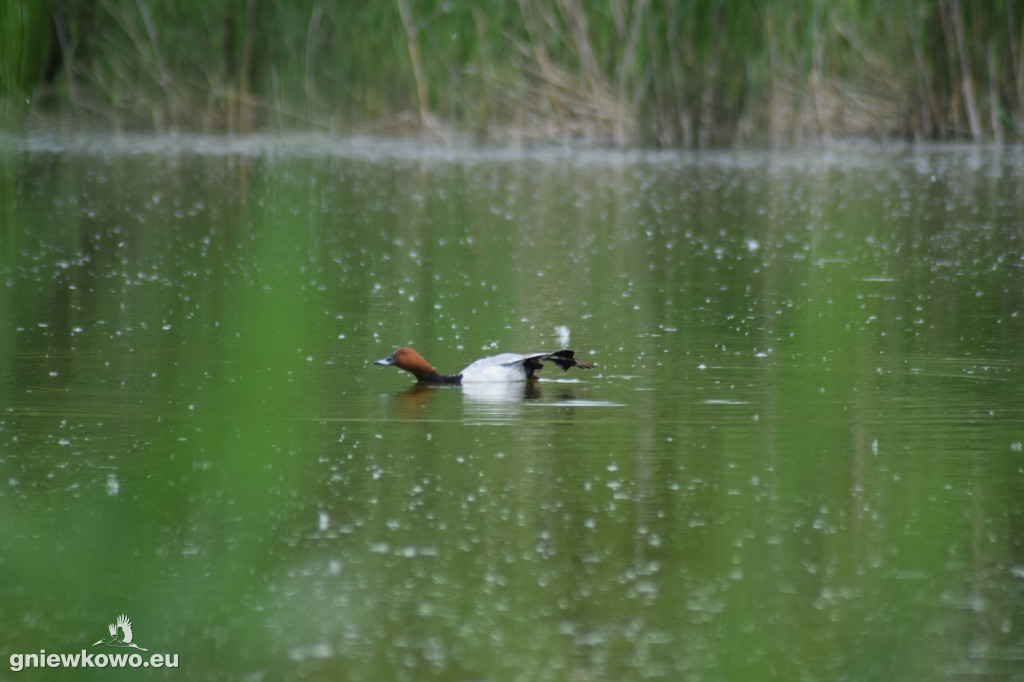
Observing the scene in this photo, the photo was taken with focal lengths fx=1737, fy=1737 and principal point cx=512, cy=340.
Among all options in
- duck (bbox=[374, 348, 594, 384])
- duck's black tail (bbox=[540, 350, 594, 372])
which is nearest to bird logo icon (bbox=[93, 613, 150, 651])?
duck's black tail (bbox=[540, 350, 594, 372])

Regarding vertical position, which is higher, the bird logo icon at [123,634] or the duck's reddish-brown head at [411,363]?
the duck's reddish-brown head at [411,363]

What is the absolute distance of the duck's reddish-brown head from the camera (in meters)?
7.06

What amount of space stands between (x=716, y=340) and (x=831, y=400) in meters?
1.80

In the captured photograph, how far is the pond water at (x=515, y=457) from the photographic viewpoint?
213 cm

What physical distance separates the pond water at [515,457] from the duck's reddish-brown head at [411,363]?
4.7 inches

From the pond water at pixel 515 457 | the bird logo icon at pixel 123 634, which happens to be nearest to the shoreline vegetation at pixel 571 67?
the pond water at pixel 515 457

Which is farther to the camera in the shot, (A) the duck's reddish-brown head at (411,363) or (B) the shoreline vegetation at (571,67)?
(B) the shoreline vegetation at (571,67)

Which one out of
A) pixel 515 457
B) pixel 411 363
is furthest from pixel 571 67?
pixel 515 457

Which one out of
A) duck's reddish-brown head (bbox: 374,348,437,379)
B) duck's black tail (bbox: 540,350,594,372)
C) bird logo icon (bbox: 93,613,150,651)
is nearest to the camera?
bird logo icon (bbox: 93,613,150,651)

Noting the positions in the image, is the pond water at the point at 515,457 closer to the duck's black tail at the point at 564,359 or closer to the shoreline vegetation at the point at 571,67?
the duck's black tail at the point at 564,359

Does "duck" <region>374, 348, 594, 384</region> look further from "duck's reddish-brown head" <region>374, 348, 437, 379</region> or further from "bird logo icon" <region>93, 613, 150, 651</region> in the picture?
"bird logo icon" <region>93, 613, 150, 651</region>

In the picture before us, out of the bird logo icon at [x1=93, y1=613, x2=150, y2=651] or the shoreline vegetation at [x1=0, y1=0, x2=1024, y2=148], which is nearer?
the bird logo icon at [x1=93, y1=613, x2=150, y2=651]

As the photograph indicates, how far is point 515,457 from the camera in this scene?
215 inches

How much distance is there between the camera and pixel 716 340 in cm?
845
